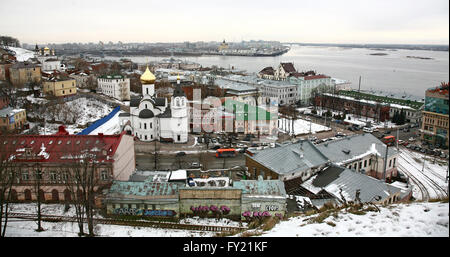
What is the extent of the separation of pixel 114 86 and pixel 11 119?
49.6ft

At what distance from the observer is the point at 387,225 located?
18.3 ft

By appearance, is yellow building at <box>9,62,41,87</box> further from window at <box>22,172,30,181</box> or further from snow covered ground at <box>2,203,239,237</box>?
snow covered ground at <box>2,203,239,237</box>

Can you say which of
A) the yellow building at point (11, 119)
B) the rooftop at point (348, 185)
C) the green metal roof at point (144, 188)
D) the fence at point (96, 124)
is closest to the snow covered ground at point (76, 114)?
the fence at point (96, 124)

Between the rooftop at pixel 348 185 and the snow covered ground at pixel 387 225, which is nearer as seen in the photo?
the snow covered ground at pixel 387 225

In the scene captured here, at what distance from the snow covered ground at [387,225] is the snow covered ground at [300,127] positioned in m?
20.7

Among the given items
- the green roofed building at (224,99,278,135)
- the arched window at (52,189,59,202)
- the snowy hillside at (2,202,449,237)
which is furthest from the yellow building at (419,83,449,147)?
the green roofed building at (224,99,278,135)

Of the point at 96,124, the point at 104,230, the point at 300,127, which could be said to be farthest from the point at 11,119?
the point at 300,127

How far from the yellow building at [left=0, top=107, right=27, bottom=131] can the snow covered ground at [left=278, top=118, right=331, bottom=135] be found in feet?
63.4

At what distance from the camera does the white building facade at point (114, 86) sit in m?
36.8

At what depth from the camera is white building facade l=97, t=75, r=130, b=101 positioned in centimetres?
3684

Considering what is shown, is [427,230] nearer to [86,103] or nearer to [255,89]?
[86,103]

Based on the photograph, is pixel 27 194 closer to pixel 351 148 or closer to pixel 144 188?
pixel 144 188

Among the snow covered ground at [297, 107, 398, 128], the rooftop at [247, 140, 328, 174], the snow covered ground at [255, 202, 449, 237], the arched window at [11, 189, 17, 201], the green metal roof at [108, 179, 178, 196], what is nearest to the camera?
the snow covered ground at [255, 202, 449, 237]

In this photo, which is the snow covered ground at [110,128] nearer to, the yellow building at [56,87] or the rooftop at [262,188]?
the yellow building at [56,87]
